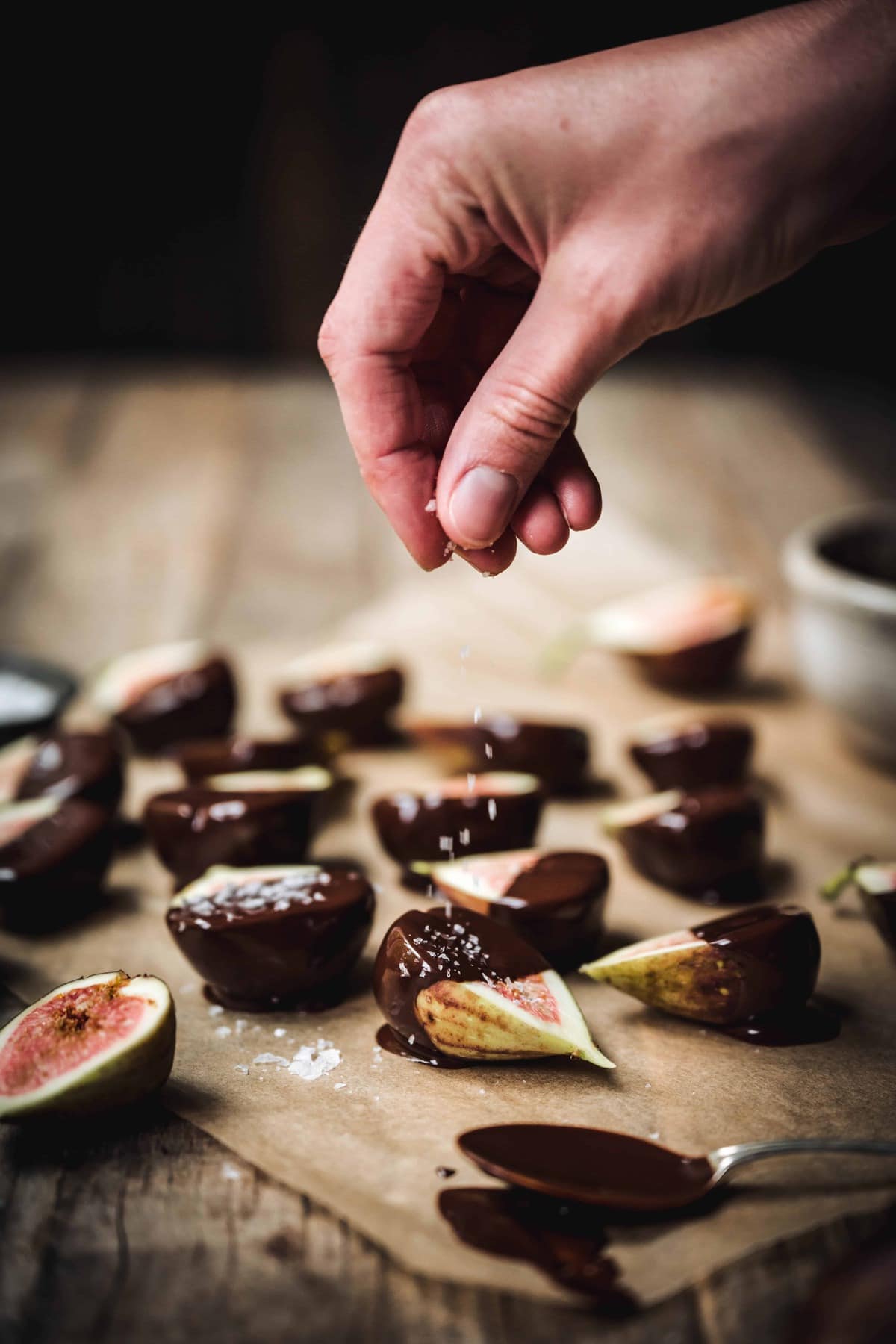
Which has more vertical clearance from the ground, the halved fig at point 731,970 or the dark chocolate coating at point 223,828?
the dark chocolate coating at point 223,828

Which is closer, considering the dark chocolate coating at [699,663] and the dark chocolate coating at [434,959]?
the dark chocolate coating at [434,959]

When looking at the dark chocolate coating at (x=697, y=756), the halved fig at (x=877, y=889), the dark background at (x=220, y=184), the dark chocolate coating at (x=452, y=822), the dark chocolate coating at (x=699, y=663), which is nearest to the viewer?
the halved fig at (x=877, y=889)

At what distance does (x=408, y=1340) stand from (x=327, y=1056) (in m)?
0.45

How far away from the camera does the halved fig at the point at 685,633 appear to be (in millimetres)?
2699

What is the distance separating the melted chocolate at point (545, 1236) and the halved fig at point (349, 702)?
4.40ft

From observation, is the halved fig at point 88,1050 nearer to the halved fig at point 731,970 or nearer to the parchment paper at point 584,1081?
the parchment paper at point 584,1081

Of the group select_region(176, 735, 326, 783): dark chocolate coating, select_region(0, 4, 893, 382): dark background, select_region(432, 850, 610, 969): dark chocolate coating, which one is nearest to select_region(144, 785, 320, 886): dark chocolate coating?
select_region(176, 735, 326, 783): dark chocolate coating

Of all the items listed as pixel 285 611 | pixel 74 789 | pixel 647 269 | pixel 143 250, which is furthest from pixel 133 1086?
pixel 143 250

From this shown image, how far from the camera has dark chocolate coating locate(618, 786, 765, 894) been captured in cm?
185

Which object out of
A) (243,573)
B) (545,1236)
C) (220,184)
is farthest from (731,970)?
(220,184)

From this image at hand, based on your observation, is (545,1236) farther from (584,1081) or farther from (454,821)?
(454,821)

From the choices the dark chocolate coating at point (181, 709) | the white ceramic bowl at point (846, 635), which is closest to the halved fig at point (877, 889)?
the white ceramic bowl at point (846, 635)

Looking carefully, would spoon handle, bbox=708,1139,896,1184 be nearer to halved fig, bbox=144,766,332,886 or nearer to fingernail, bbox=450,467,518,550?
fingernail, bbox=450,467,518,550

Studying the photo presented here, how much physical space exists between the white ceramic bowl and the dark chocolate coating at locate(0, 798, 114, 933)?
4.50 feet
